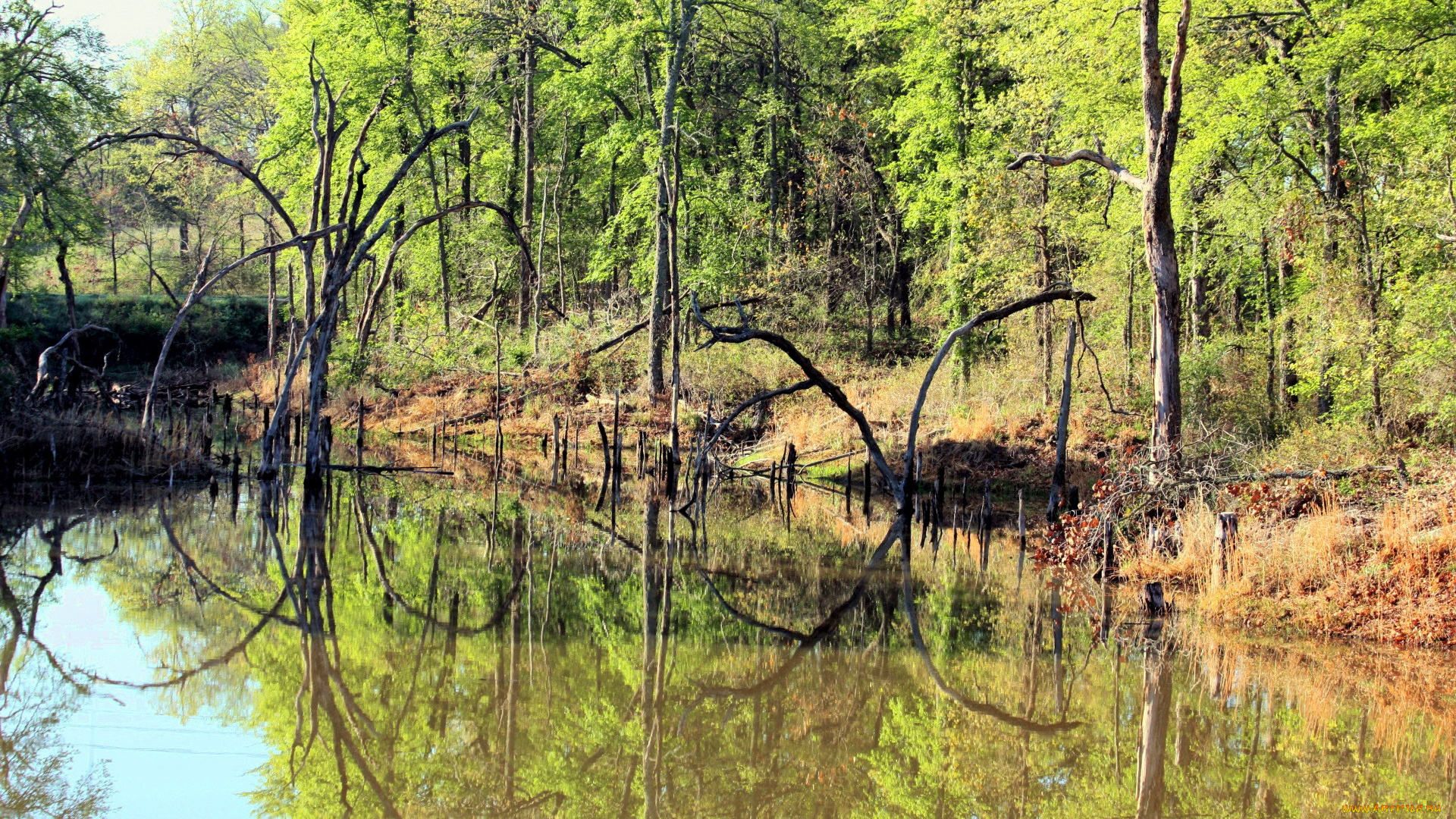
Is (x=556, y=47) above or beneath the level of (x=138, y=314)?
above

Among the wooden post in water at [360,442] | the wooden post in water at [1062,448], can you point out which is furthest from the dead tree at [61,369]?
the wooden post in water at [1062,448]

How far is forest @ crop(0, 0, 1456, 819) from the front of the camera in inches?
316

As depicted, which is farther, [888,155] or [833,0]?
[888,155]

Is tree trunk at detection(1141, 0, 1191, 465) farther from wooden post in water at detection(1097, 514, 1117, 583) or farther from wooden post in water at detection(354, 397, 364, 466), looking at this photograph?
wooden post in water at detection(354, 397, 364, 466)

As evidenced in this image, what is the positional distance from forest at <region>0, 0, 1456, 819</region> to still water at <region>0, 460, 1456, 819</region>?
0.06 meters

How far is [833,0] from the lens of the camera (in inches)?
1276

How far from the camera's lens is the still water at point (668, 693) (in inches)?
268

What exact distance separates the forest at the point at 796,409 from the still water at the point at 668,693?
0.06 metres

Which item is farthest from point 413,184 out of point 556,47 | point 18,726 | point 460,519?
point 18,726

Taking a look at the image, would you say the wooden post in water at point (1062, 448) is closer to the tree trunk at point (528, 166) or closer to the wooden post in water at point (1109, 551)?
the wooden post in water at point (1109, 551)

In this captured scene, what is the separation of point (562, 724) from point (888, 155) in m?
30.6

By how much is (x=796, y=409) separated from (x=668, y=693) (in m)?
18.2

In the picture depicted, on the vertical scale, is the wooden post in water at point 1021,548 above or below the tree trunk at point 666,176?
below

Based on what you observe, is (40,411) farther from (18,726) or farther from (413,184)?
(413,184)
